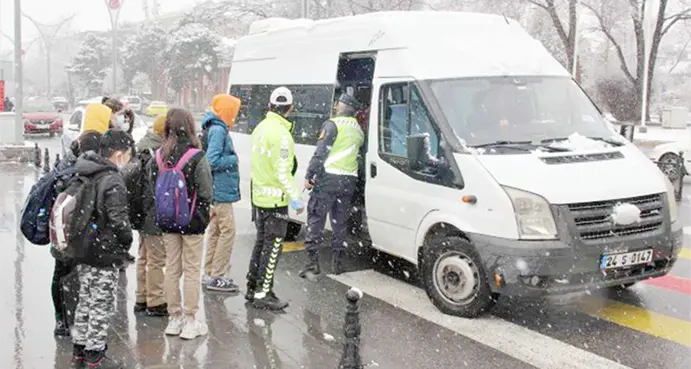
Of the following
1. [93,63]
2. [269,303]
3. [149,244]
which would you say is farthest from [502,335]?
[93,63]

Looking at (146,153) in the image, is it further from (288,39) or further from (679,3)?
(679,3)

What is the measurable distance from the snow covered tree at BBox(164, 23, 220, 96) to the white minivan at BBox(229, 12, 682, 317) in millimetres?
45099

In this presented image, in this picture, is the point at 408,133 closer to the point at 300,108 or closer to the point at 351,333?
the point at 300,108

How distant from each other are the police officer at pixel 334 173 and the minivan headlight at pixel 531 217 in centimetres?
225

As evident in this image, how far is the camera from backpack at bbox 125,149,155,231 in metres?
5.86

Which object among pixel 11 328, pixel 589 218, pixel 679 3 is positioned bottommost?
pixel 11 328

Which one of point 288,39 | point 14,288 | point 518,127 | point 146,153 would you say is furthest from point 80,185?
point 288,39

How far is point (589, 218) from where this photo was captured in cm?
566

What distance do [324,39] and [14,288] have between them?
439cm

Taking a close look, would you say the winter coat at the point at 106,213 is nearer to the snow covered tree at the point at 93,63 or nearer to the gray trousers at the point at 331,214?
the gray trousers at the point at 331,214

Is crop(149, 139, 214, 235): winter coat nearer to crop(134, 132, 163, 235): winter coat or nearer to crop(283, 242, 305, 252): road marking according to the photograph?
crop(134, 132, 163, 235): winter coat

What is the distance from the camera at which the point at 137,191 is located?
587 cm

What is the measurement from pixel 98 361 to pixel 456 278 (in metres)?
3.09

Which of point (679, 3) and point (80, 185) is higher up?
point (679, 3)
